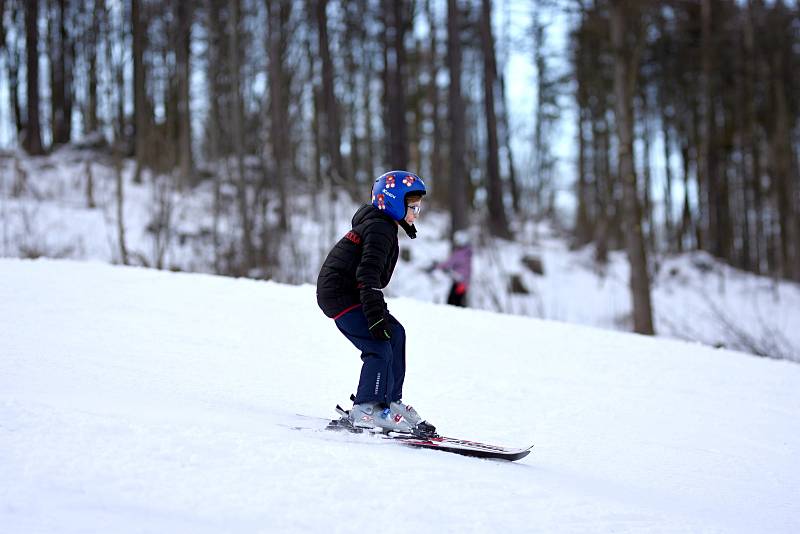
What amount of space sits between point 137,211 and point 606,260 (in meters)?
12.8

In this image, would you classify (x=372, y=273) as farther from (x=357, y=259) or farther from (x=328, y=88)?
(x=328, y=88)

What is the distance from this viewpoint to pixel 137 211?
18.1 m

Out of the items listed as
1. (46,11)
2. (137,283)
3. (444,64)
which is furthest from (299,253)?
(46,11)

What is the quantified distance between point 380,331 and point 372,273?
34 centimetres

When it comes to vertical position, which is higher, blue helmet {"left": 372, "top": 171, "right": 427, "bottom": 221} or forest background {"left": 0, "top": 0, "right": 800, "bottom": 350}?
forest background {"left": 0, "top": 0, "right": 800, "bottom": 350}

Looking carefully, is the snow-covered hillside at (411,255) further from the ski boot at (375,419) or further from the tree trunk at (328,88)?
the ski boot at (375,419)

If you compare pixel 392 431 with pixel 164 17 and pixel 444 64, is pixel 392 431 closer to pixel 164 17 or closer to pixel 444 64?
pixel 164 17

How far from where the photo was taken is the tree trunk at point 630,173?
12.6m

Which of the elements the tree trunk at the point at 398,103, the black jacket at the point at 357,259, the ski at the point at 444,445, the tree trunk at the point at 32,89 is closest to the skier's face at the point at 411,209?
the black jacket at the point at 357,259

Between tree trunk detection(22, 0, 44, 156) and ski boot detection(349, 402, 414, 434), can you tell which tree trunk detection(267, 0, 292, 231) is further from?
ski boot detection(349, 402, 414, 434)

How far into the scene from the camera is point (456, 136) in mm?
17969

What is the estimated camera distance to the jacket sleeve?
169 inches

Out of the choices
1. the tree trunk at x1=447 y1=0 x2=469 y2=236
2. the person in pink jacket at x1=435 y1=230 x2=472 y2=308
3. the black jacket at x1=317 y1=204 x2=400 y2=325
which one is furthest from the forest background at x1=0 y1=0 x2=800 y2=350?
the black jacket at x1=317 y1=204 x2=400 y2=325

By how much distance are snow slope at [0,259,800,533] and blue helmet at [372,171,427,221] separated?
137cm
